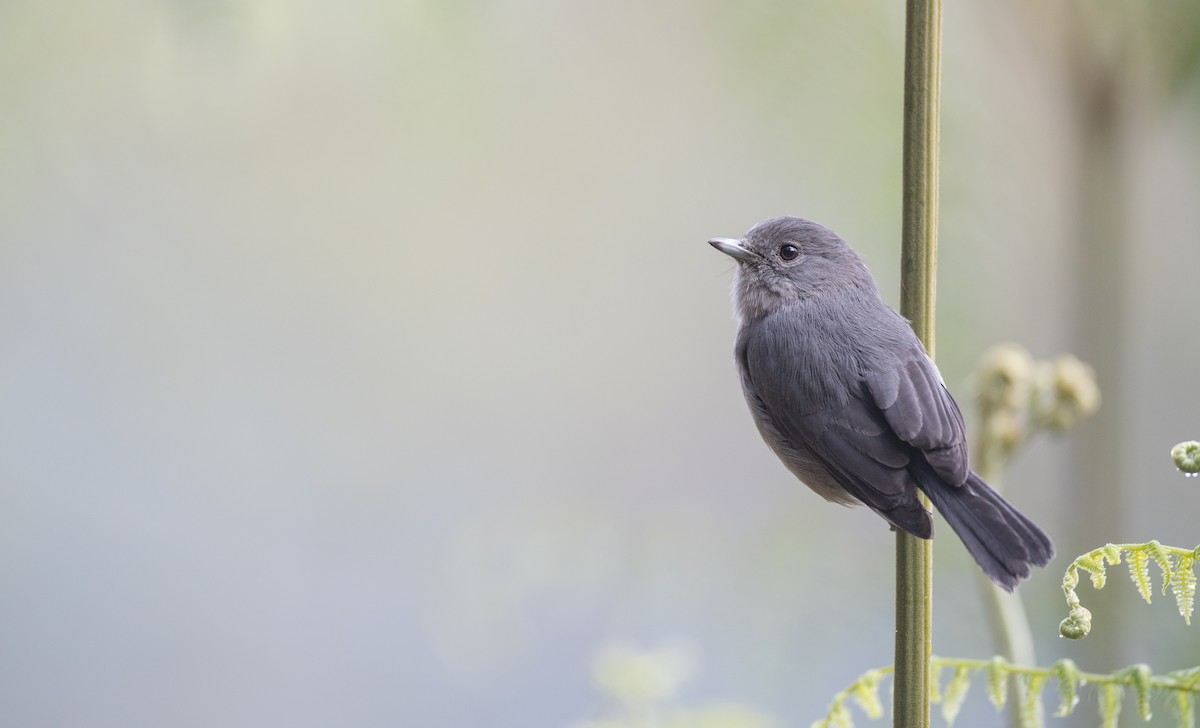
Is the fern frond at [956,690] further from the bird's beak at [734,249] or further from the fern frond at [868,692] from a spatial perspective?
the bird's beak at [734,249]

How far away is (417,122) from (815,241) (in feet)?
5.23

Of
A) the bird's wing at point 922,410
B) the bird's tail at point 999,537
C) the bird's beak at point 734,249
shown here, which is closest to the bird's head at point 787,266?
the bird's beak at point 734,249

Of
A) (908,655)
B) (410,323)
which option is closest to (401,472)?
(410,323)

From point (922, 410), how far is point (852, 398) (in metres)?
0.09

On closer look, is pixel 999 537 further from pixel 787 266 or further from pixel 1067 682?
pixel 787 266

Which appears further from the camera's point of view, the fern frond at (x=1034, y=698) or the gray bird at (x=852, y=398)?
the gray bird at (x=852, y=398)

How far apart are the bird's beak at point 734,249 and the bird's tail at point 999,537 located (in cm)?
48

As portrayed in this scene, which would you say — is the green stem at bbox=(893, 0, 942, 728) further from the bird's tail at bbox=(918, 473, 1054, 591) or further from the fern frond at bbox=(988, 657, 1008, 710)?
the bird's tail at bbox=(918, 473, 1054, 591)

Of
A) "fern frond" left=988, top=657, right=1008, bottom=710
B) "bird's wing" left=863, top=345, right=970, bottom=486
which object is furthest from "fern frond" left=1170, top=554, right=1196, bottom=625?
"bird's wing" left=863, top=345, right=970, bottom=486

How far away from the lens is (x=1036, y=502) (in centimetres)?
253

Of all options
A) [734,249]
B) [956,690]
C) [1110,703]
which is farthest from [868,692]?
[734,249]

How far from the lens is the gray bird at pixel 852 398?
2.98 ft

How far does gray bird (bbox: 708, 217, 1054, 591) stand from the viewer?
909mm

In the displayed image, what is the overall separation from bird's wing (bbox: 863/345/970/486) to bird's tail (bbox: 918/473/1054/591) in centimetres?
5
